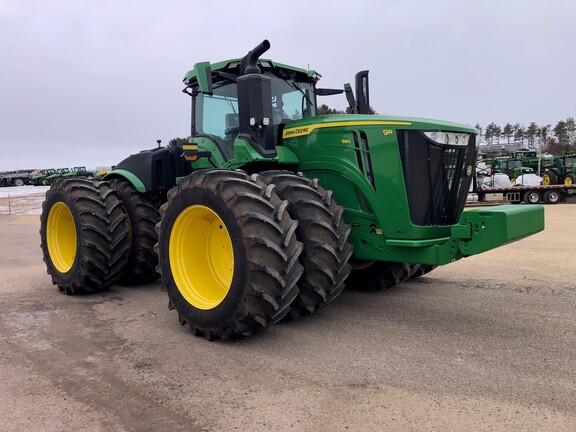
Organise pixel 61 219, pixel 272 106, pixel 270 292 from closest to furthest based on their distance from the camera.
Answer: pixel 270 292, pixel 272 106, pixel 61 219

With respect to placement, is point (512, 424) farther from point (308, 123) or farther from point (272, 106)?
point (272, 106)

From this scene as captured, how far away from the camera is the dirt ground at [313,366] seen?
280 centimetres

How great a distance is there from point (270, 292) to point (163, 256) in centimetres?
133

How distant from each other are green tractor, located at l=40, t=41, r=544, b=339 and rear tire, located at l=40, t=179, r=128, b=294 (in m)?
0.03

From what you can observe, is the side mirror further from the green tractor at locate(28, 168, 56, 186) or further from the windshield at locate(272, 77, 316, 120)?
the green tractor at locate(28, 168, 56, 186)

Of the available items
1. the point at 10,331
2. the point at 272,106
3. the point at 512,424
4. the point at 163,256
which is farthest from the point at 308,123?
the point at 10,331

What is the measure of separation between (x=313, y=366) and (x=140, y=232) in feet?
11.0

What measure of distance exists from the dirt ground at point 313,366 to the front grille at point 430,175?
1048 millimetres

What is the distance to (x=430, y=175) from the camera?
14.0 feet

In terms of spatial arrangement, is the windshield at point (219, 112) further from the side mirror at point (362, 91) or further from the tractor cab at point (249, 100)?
the side mirror at point (362, 91)

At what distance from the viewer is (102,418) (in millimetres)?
2846

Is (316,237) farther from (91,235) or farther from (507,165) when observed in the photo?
(507,165)

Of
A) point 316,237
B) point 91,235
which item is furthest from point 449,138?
point 91,235

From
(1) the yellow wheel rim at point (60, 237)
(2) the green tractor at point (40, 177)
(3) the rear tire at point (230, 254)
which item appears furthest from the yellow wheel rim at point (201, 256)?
(2) the green tractor at point (40, 177)
